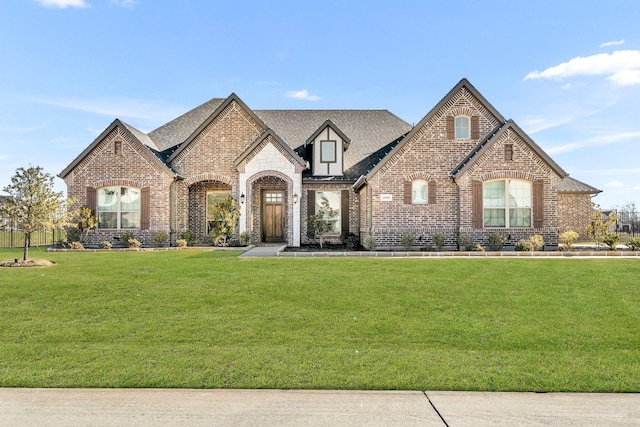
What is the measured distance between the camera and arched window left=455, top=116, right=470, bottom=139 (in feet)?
61.0

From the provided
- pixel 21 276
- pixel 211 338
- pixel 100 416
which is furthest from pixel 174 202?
pixel 100 416

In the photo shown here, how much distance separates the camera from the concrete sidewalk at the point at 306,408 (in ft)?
13.2

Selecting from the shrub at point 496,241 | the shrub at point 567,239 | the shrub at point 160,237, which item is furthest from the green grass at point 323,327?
the shrub at point 160,237

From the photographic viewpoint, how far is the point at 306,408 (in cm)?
429

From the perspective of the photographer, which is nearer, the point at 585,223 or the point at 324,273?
the point at 324,273

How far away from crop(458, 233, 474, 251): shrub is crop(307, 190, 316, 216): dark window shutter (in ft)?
22.9

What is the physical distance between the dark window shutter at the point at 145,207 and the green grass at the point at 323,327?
8.03m

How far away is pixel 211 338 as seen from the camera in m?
6.36

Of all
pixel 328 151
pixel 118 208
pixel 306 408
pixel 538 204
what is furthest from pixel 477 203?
pixel 118 208

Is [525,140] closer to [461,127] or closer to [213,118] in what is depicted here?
[461,127]

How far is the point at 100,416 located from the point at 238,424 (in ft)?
4.65

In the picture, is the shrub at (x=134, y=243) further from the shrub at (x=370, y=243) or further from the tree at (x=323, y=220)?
the shrub at (x=370, y=243)

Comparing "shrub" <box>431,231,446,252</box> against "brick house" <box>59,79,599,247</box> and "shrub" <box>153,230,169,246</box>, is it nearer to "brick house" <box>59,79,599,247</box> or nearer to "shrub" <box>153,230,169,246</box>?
"brick house" <box>59,79,599,247</box>

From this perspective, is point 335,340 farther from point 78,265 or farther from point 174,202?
point 174,202
